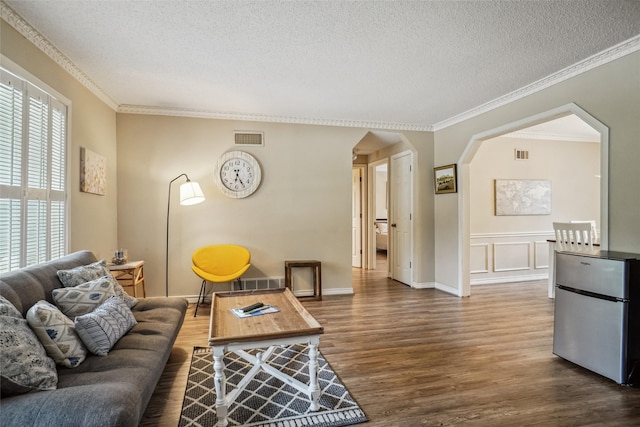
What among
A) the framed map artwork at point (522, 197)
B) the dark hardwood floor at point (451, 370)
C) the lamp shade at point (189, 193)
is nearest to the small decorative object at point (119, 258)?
the lamp shade at point (189, 193)

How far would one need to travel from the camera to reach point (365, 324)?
3662 mm

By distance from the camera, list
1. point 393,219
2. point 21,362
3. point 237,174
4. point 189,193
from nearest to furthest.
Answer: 1. point 21,362
2. point 189,193
3. point 237,174
4. point 393,219

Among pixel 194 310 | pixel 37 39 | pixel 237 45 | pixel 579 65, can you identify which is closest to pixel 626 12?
pixel 579 65

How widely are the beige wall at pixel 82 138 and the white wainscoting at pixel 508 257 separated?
5.49 metres

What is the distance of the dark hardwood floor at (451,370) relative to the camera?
6.68 ft

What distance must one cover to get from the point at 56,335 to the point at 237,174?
314 centimetres

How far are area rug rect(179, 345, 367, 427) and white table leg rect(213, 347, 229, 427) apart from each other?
0.19 feet

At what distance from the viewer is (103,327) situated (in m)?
1.92

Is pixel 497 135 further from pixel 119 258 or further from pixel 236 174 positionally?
pixel 119 258

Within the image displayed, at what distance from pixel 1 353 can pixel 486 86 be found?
14.4 feet

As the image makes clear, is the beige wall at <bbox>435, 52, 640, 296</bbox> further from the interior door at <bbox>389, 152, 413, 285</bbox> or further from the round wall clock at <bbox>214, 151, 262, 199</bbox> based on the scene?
the round wall clock at <bbox>214, 151, 262, 199</bbox>

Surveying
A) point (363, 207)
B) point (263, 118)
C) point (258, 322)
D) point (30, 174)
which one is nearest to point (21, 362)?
point (258, 322)

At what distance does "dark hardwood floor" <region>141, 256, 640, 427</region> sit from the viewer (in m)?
2.04

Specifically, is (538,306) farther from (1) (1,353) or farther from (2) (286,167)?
(1) (1,353)
